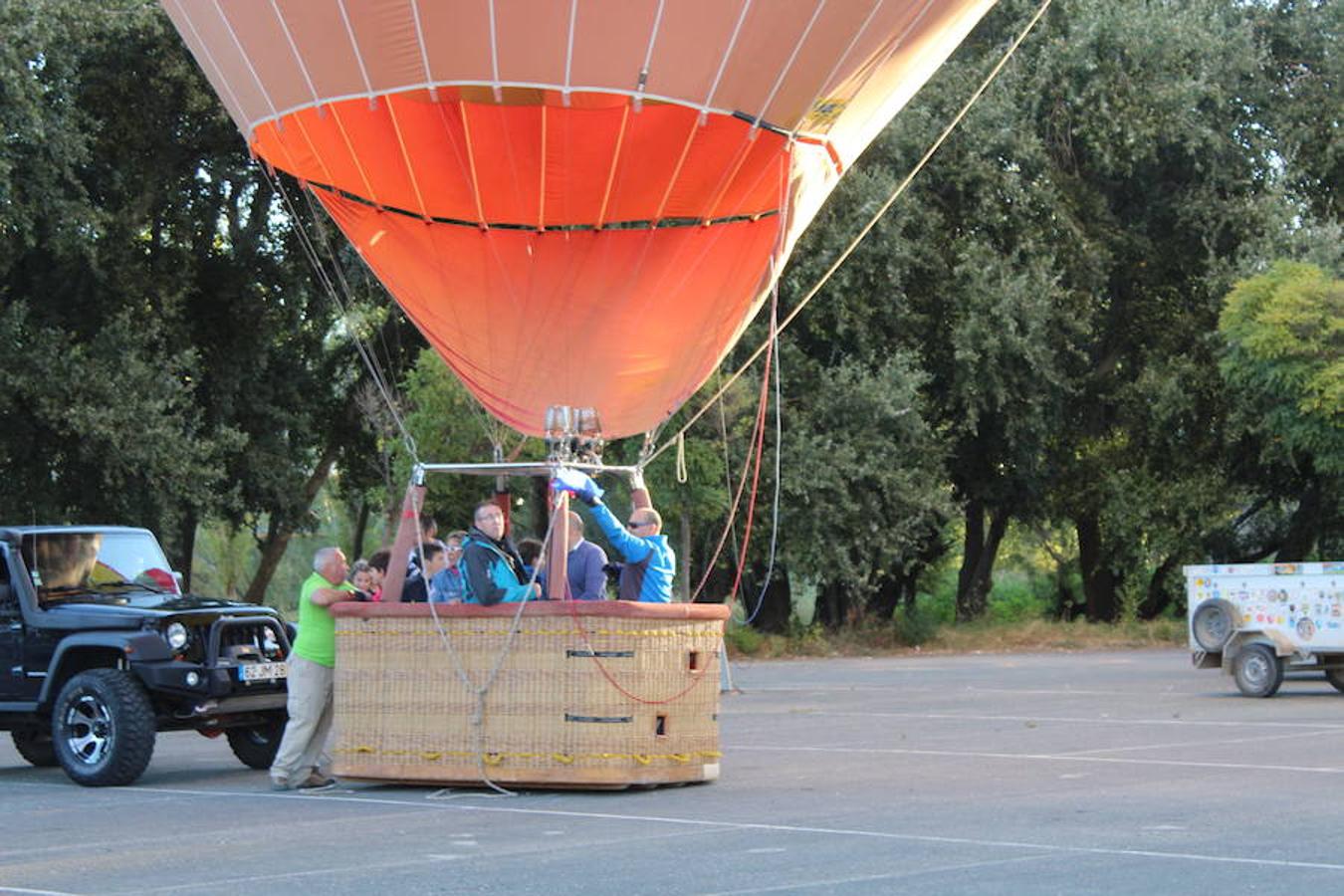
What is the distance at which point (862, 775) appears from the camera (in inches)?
523

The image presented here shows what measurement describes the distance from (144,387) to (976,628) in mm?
16957

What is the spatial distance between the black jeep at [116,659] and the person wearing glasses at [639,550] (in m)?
2.91

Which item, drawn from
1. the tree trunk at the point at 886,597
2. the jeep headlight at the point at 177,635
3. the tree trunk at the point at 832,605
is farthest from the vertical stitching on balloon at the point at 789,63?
the tree trunk at the point at 886,597

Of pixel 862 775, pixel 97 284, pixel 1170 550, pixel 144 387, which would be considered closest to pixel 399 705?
pixel 862 775

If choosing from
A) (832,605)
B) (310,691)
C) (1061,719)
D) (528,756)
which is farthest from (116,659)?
(832,605)

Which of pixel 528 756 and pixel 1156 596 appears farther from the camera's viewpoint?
pixel 1156 596

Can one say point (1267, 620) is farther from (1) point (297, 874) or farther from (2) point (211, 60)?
(1) point (297, 874)

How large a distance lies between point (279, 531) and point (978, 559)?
16151 mm

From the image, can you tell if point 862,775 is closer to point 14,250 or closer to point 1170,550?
point 14,250

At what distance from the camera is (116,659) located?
1412 centimetres

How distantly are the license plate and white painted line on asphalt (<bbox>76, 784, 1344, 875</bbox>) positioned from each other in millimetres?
970

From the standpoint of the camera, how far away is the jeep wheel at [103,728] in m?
13.6

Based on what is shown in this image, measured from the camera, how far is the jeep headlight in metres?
13.9

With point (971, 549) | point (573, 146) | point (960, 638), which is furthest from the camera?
point (971, 549)
